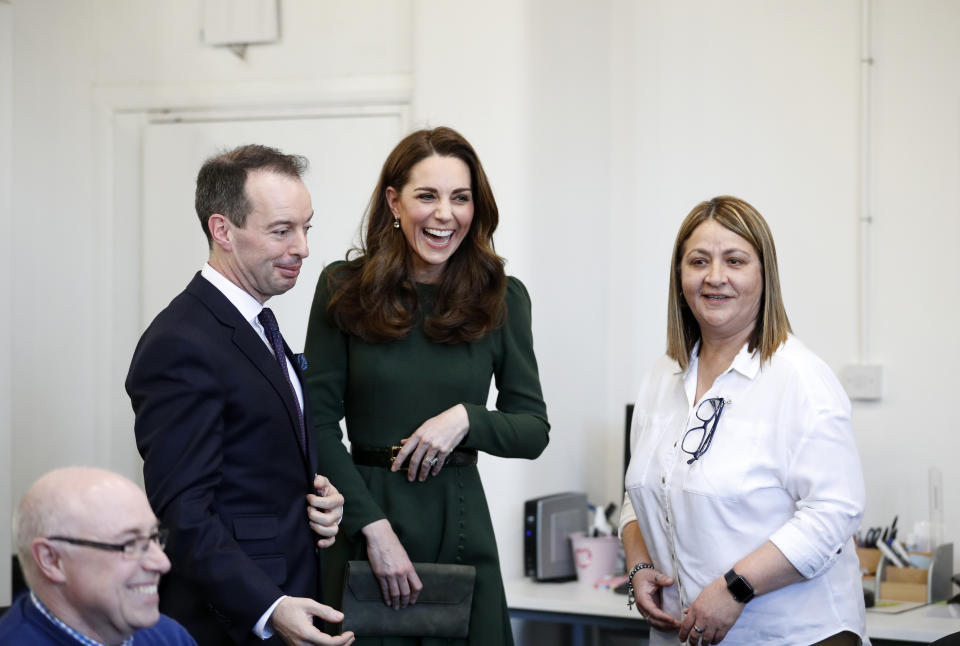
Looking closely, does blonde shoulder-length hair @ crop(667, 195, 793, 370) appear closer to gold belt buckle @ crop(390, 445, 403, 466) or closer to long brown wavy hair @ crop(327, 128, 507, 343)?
long brown wavy hair @ crop(327, 128, 507, 343)

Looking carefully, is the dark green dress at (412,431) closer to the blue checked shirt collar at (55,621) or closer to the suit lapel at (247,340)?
the suit lapel at (247,340)

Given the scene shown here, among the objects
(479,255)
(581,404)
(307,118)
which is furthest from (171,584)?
(307,118)

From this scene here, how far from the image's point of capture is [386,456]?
2.19 metres

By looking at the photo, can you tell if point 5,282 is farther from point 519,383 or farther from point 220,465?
point 220,465

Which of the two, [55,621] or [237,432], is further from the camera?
[237,432]

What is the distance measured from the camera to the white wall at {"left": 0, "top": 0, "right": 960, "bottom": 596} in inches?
143

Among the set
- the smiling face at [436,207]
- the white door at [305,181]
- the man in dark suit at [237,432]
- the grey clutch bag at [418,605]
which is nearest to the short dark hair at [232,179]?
the man in dark suit at [237,432]

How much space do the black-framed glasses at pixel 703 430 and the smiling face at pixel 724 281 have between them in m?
0.15

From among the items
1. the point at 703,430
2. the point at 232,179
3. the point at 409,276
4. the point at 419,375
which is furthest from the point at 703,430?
the point at 232,179

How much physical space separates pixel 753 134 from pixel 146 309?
2.44 metres

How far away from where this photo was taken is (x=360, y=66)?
4082 millimetres

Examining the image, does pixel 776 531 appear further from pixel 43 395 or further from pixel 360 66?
pixel 43 395

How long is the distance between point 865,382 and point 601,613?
125 cm

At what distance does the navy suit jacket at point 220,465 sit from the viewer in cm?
163
